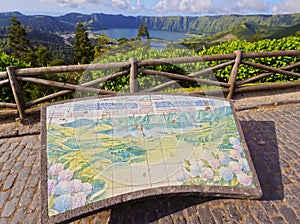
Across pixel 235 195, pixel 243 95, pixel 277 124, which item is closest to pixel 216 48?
pixel 243 95

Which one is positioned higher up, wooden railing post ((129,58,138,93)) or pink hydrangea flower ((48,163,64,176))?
wooden railing post ((129,58,138,93))

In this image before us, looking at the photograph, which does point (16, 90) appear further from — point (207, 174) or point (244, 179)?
point (244, 179)

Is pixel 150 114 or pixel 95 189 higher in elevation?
pixel 150 114

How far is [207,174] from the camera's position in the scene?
7.22 ft

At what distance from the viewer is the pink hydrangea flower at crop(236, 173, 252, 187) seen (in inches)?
87.0

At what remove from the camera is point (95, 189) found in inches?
76.7

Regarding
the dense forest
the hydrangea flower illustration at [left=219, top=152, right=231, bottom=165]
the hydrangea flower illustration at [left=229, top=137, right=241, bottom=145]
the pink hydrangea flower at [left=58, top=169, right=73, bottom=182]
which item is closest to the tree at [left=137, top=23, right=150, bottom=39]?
the dense forest

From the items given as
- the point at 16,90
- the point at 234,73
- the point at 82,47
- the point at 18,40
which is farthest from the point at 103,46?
the point at 18,40

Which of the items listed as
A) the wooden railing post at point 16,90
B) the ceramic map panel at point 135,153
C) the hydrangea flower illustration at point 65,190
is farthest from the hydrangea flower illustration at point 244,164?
the wooden railing post at point 16,90

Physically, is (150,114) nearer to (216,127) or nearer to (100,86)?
(216,127)

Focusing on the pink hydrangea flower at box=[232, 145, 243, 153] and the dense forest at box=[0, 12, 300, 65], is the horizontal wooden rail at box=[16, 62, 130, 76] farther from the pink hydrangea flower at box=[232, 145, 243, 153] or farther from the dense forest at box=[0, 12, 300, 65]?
the pink hydrangea flower at box=[232, 145, 243, 153]

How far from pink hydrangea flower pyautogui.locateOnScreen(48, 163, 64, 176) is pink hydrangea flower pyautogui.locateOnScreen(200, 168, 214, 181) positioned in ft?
4.72

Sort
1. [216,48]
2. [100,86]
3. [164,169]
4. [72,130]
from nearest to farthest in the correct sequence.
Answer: [164,169]
[72,130]
[100,86]
[216,48]

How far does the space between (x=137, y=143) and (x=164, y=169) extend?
1.31 feet
